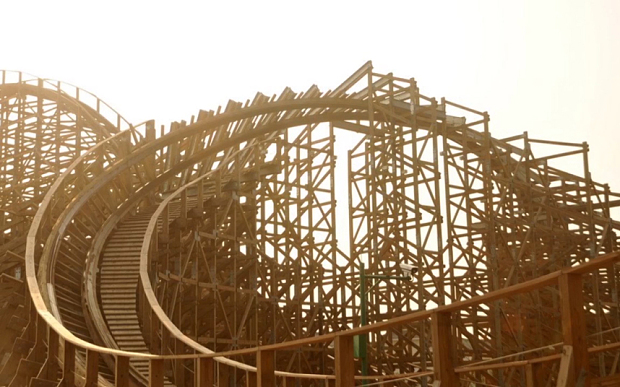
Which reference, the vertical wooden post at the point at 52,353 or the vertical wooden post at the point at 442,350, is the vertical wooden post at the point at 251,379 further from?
the vertical wooden post at the point at 442,350

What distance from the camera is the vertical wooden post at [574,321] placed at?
425 centimetres

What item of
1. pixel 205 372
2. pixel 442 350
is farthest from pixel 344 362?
pixel 205 372

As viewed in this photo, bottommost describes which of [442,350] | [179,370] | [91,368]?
[442,350]

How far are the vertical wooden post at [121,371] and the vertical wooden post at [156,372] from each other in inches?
22.4

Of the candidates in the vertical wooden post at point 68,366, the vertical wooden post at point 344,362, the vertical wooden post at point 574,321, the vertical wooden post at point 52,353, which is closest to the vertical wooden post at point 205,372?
the vertical wooden post at point 344,362

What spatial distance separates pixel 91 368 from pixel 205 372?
7.51ft

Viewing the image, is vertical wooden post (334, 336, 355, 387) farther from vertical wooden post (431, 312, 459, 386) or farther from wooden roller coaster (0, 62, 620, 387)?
wooden roller coaster (0, 62, 620, 387)

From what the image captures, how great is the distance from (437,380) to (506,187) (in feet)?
49.9

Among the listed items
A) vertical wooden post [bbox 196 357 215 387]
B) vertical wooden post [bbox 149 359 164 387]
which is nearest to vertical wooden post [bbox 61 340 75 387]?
vertical wooden post [bbox 149 359 164 387]

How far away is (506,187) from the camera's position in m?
19.7

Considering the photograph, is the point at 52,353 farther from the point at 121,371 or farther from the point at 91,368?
the point at 121,371

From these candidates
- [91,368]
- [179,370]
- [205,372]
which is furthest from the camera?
[179,370]

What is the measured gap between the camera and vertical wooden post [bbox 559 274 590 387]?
425 centimetres

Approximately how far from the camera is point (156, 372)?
8938mm
